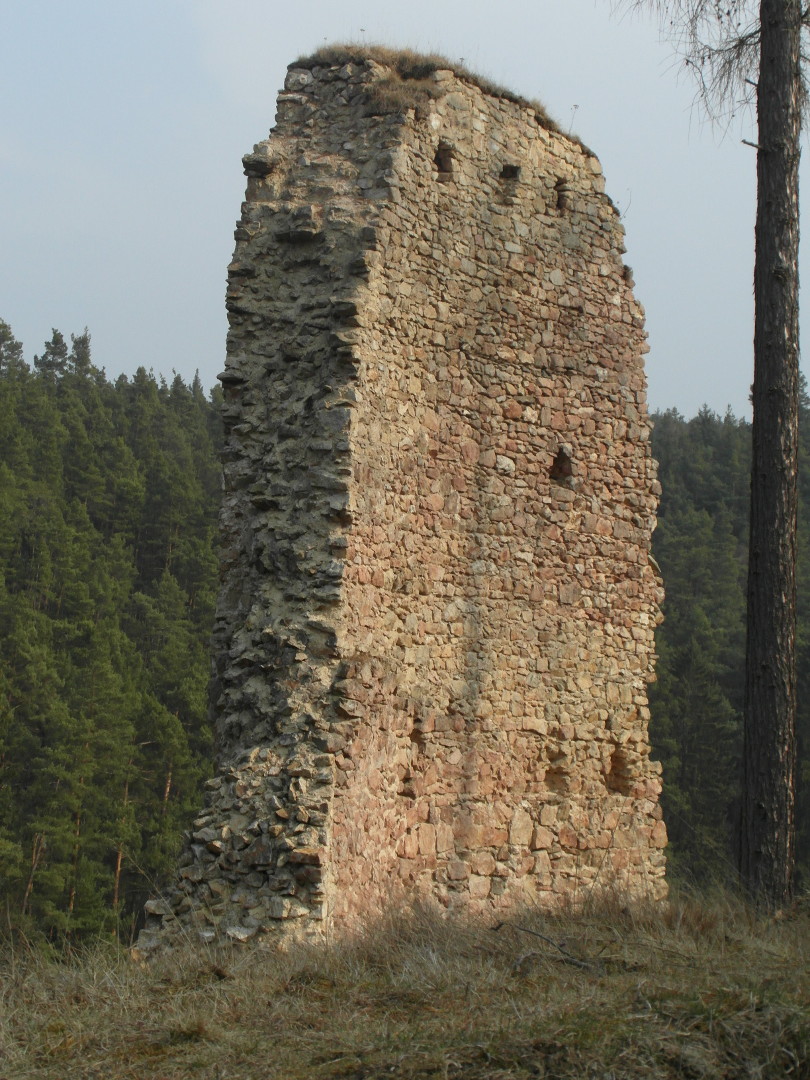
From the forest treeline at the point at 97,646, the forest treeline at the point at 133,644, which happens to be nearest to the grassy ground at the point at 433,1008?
the forest treeline at the point at 133,644

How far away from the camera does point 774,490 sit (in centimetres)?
729

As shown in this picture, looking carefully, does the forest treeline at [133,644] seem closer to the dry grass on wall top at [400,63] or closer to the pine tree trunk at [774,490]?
the pine tree trunk at [774,490]

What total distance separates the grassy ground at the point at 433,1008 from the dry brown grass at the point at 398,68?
5.11 metres

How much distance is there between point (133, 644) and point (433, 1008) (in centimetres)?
3399

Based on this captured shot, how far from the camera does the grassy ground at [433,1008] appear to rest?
3.69 meters

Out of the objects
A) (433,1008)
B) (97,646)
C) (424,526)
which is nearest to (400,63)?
(424,526)

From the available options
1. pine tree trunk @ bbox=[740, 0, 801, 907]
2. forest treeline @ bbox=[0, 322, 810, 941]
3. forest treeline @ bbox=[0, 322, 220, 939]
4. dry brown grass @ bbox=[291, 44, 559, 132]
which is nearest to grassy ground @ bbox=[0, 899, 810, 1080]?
pine tree trunk @ bbox=[740, 0, 801, 907]

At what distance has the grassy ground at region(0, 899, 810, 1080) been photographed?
369 cm

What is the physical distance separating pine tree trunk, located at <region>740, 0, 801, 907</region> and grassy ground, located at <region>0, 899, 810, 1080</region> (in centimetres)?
146

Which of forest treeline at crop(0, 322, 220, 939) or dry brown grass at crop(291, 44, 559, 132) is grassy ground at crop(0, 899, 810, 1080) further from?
forest treeline at crop(0, 322, 220, 939)

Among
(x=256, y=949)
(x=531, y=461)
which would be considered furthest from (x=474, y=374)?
(x=256, y=949)

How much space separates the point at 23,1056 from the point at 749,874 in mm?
4579

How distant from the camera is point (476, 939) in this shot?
546cm

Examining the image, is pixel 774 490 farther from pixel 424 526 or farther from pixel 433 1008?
pixel 433 1008
